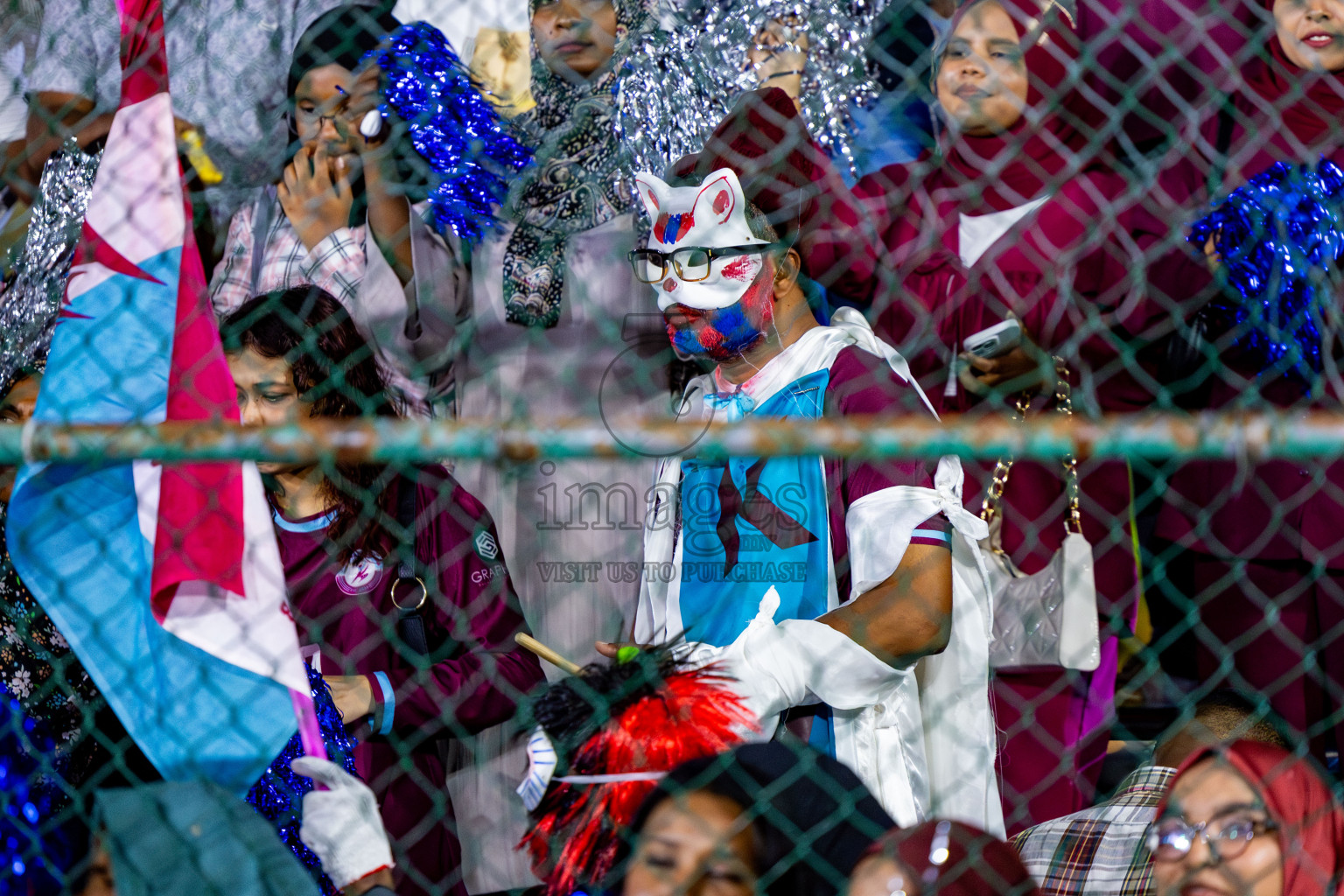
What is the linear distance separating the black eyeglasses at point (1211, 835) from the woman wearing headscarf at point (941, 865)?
0.23 m

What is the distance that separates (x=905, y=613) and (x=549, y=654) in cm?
54

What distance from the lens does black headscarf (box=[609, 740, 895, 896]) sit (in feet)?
5.37

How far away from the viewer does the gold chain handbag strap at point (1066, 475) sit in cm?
274

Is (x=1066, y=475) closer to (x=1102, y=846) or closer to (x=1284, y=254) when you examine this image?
(x=1284, y=254)

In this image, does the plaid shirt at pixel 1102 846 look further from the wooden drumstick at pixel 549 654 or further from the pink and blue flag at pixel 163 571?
the pink and blue flag at pixel 163 571

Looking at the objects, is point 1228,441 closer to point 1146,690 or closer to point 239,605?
point 239,605

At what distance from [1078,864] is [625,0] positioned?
1.93m

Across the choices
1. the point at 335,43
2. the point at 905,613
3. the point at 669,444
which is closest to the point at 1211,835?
the point at 905,613

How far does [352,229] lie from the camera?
298 cm

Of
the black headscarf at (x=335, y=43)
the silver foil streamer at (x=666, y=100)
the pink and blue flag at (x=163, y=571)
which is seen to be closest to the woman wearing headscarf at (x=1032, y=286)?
the silver foil streamer at (x=666, y=100)

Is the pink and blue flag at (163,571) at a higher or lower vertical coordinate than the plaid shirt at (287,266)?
higher

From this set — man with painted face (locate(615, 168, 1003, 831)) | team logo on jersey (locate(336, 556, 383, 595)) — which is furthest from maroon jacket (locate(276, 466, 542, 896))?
man with painted face (locate(615, 168, 1003, 831))

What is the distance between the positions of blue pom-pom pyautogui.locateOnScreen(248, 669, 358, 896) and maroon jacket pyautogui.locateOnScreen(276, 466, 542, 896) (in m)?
0.06

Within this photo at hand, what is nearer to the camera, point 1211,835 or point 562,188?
point 1211,835
